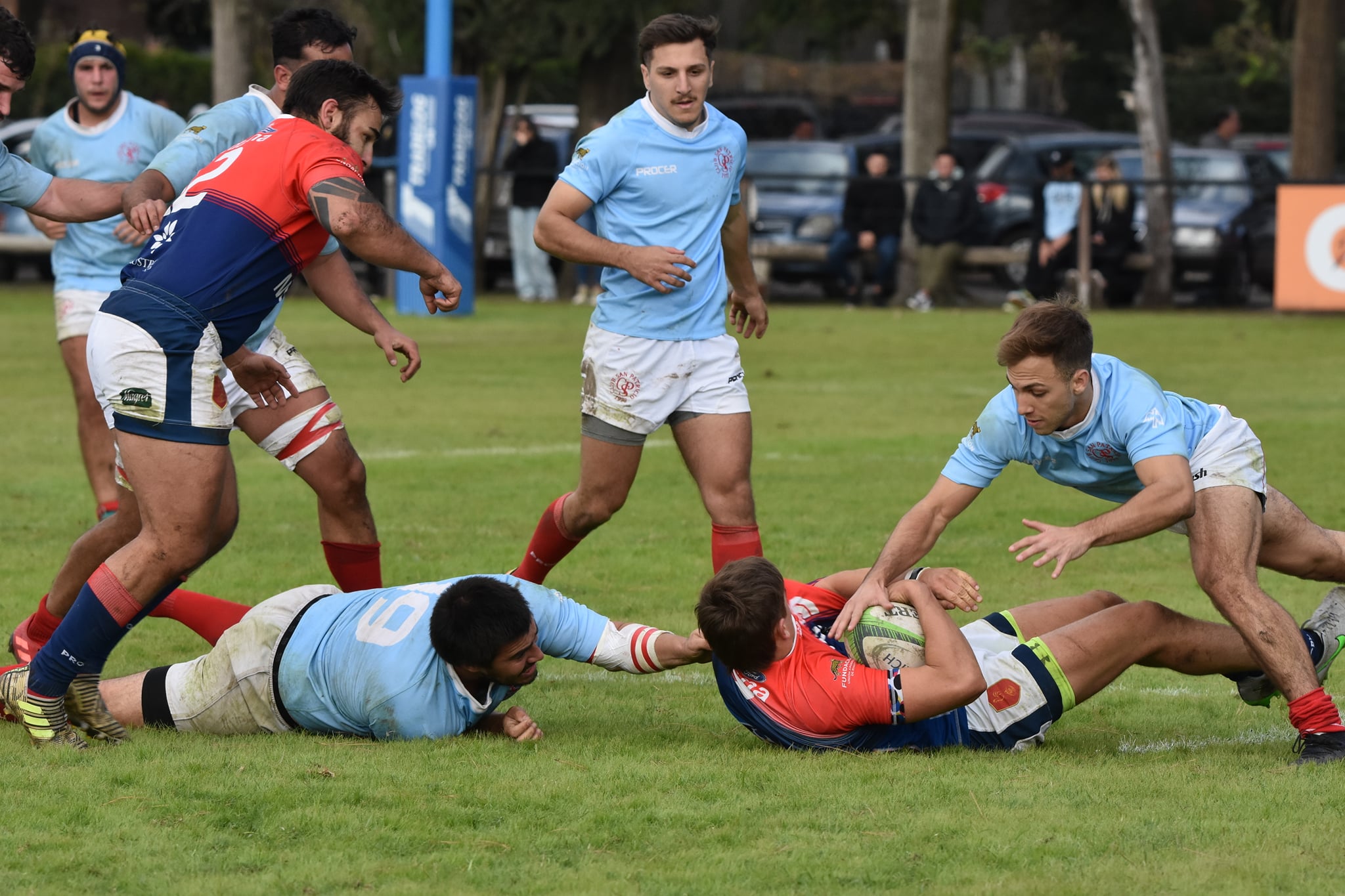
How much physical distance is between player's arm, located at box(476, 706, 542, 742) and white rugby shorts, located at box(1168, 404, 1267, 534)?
2.07 meters

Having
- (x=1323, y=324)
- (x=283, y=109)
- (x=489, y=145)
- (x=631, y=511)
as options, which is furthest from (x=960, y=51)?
(x=283, y=109)

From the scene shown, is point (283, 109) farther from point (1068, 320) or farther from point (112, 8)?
point (112, 8)

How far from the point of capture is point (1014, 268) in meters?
24.2

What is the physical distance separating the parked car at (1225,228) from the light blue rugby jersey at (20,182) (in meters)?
19.1

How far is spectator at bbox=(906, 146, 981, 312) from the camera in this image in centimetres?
2323

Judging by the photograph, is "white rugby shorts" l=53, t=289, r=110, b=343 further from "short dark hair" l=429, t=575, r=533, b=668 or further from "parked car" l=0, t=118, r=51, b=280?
"parked car" l=0, t=118, r=51, b=280

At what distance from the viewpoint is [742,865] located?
4430 millimetres

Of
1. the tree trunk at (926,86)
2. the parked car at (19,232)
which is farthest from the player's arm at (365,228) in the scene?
the tree trunk at (926,86)

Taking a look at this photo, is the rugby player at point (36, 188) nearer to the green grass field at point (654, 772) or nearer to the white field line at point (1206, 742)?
the green grass field at point (654, 772)

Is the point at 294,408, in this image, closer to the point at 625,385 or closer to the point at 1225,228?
the point at 625,385

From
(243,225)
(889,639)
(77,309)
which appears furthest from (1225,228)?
(243,225)

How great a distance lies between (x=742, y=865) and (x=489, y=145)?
78.6 ft

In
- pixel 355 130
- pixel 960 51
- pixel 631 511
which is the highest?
pixel 960 51

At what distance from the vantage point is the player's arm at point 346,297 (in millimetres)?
6230
